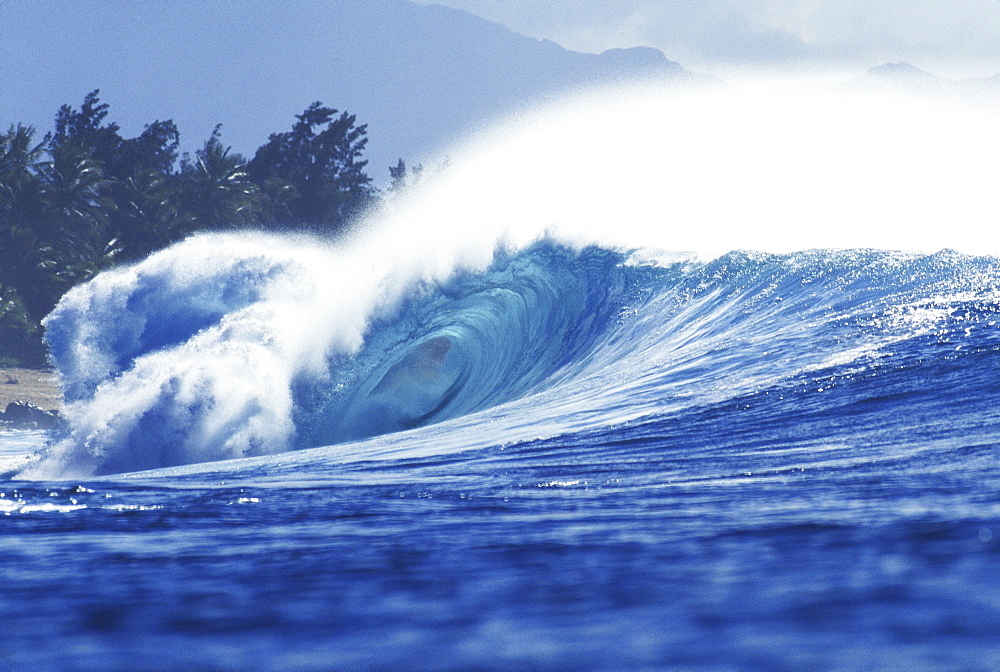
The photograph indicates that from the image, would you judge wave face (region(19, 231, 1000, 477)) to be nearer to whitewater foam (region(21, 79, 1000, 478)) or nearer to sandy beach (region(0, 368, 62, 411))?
whitewater foam (region(21, 79, 1000, 478))

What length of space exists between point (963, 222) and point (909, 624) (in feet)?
58.2

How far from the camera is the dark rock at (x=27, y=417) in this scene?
25.8 m

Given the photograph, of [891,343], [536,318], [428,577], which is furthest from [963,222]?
[428,577]

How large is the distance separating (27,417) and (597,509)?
82.5 ft

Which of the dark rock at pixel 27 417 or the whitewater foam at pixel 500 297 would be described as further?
the dark rock at pixel 27 417

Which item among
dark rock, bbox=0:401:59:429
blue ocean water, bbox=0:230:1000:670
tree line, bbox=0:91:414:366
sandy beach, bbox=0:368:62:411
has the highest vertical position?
tree line, bbox=0:91:414:366

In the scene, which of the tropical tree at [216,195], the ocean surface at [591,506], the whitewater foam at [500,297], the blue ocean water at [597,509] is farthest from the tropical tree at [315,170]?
the blue ocean water at [597,509]

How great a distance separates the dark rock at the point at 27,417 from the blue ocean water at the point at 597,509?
14.6 metres

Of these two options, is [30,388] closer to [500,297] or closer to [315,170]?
[500,297]

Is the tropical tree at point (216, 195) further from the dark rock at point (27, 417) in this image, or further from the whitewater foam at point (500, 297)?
the whitewater foam at point (500, 297)

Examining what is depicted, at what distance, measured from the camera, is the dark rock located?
25844mm

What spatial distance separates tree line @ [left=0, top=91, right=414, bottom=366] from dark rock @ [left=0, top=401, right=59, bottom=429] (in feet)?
29.9

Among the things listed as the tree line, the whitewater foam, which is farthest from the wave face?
the tree line

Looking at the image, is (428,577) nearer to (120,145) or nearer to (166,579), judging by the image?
(166,579)
